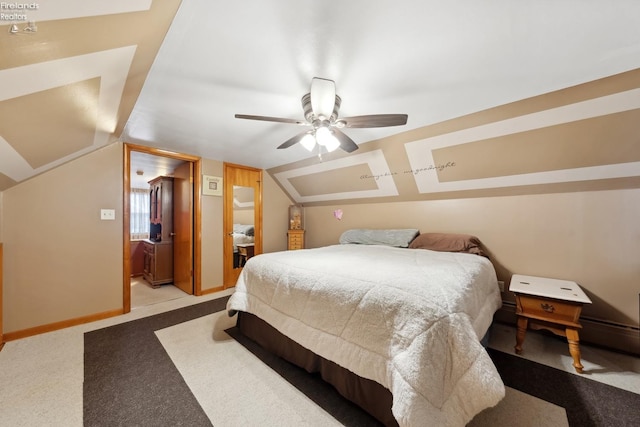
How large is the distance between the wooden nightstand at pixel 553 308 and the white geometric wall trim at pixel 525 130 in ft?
3.30

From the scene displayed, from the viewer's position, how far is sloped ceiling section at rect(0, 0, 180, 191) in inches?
31.1

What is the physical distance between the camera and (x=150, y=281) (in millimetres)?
4039

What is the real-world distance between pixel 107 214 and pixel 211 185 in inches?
50.3

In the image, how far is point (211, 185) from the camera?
3.59m

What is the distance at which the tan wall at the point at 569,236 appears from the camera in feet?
6.54

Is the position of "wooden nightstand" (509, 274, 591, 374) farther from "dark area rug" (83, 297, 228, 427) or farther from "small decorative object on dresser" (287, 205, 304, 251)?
"small decorative object on dresser" (287, 205, 304, 251)

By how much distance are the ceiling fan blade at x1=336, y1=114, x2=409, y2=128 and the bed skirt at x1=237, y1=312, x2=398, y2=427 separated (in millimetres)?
1679

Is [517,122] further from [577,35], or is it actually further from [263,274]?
[263,274]

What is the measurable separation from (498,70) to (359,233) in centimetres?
244

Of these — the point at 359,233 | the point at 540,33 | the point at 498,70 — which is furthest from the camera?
the point at 359,233

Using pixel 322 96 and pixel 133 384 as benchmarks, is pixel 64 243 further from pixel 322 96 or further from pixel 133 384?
pixel 322 96

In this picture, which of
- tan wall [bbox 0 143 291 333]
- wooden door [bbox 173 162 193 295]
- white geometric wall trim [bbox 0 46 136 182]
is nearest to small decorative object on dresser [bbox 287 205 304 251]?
wooden door [bbox 173 162 193 295]

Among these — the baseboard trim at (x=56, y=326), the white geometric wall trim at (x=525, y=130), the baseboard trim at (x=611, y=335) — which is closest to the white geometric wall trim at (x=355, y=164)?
the white geometric wall trim at (x=525, y=130)

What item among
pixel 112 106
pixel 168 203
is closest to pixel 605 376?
pixel 112 106
